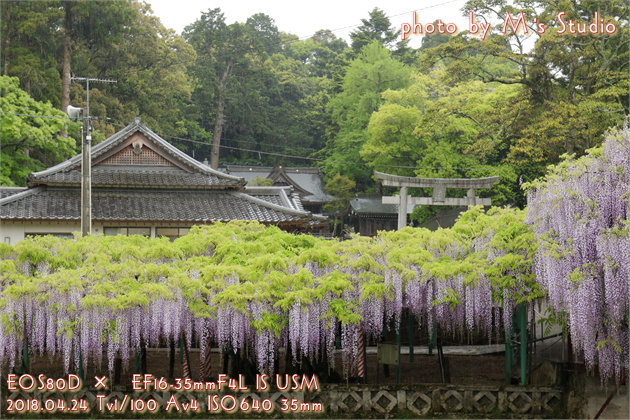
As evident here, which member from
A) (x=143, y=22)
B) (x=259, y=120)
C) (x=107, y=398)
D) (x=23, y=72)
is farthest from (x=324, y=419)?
(x=259, y=120)

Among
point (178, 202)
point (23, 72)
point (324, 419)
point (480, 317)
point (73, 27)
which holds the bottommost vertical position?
point (324, 419)

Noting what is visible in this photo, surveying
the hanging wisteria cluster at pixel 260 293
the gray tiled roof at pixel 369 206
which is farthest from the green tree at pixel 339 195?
the hanging wisteria cluster at pixel 260 293

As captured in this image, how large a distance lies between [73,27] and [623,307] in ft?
117

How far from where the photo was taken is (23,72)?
108ft

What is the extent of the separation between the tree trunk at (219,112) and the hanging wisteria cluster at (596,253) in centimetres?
4325

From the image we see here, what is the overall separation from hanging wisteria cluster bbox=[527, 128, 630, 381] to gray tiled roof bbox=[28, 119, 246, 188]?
13.8 meters

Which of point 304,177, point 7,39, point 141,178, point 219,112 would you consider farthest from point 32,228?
point 219,112

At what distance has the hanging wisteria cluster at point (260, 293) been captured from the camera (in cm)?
1122

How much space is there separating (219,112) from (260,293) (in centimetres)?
4252

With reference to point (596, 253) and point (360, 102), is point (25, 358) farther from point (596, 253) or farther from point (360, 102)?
point (360, 102)

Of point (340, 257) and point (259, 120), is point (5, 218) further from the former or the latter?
point (259, 120)

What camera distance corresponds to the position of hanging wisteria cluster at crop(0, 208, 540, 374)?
1122cm

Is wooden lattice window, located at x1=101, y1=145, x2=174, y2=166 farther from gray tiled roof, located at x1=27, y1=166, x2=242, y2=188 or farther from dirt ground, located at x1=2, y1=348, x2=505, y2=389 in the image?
dirt ground, located at x1=2, y1=348, x2=505, y2=389

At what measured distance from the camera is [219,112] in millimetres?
52375
